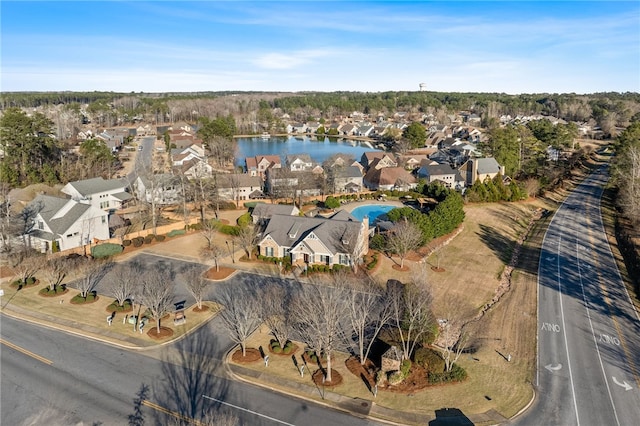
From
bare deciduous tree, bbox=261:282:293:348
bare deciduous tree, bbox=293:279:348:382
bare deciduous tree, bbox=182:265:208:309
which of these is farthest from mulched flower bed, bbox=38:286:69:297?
bare deciduous tree, bbox=293:279:348:382

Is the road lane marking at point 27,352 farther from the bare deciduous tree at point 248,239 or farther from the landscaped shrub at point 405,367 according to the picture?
the landscaped shrub at point 405,367

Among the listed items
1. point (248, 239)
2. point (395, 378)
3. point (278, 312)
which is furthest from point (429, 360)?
point (248, 239)

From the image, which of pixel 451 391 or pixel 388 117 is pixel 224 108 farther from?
pixel 451 391

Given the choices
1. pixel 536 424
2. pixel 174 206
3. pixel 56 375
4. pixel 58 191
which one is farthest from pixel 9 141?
pixel 536 424

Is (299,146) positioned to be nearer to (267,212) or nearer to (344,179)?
(344,179)

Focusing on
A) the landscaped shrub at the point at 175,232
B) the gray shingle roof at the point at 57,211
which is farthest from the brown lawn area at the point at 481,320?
the gray shingle roof at the point at 57,211
